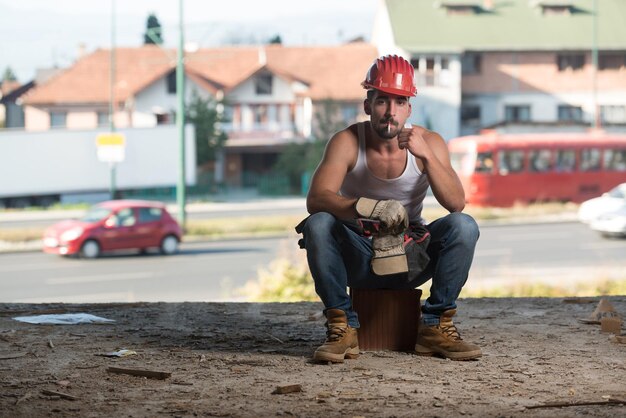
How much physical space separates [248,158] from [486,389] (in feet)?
212

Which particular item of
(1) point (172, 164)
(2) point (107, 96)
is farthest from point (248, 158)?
(1) point (172, 164)

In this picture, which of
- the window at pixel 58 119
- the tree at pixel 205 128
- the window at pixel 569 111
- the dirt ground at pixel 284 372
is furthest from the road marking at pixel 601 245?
the window at pixel 58 119

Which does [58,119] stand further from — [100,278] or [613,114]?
[100,278]

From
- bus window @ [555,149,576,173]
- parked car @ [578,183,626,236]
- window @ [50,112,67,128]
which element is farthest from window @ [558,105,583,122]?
parked car @ [578,183,626,236]

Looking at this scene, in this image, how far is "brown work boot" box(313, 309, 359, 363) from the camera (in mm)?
5844

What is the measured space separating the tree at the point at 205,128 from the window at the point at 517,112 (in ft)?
55.1

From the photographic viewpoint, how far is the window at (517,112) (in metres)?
68.9

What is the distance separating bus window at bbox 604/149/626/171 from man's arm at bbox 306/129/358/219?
4234cm

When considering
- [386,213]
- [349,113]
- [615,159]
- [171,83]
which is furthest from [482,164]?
[386,213]

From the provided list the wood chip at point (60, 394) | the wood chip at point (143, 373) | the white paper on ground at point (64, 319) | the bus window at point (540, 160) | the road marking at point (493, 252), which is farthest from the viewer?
the bus window at point (540, 160)

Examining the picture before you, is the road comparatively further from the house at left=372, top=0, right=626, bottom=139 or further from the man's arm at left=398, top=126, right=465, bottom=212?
the house at left=372, top=0, right=626, bottom=139

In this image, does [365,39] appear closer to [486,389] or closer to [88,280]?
[88,280]

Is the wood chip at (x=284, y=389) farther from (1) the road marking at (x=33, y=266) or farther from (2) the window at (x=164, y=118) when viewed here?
(2) the window at (x=164, y=118)

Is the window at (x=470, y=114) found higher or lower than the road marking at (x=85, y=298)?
higher
